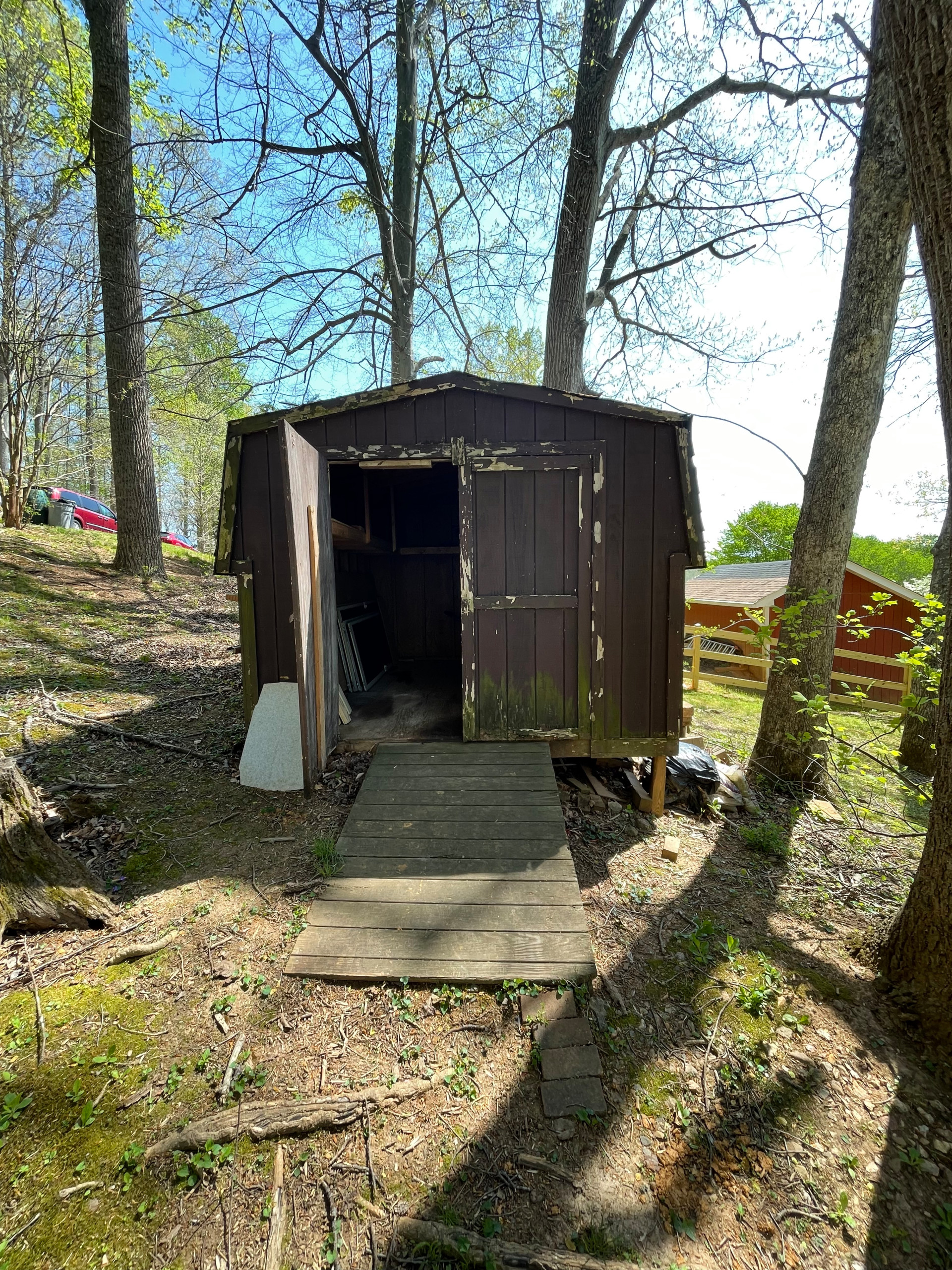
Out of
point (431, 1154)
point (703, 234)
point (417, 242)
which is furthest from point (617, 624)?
point (417, 242)

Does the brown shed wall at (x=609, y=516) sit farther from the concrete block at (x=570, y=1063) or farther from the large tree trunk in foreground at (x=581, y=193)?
the large tree trunk in foreground at (x=581, y=193)

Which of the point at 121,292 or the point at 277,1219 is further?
the point at 121,292

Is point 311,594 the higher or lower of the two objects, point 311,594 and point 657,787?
the higher

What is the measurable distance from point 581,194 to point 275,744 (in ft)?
25.4

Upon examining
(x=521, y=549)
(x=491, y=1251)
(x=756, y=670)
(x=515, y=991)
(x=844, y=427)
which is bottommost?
(x=756, y=670)

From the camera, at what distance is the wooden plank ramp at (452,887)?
2141mm

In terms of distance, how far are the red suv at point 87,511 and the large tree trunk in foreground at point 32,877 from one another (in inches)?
514

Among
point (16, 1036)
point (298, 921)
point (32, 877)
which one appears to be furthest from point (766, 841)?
point (32, 877)

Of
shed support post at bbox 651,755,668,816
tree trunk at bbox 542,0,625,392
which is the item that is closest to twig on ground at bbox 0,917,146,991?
shed support post at bbox 651,755,668,816

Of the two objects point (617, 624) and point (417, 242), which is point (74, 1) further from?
point (617, 624)

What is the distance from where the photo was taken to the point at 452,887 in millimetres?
2564

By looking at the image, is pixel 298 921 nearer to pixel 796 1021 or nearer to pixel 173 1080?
pixel 173 1080

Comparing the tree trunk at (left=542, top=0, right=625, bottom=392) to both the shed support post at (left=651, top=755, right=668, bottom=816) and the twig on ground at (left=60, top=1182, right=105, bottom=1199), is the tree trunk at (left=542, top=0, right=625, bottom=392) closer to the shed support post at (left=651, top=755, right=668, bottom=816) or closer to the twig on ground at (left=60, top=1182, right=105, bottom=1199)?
the shed support post at (left=651, top=755, right=668, bottom=816)

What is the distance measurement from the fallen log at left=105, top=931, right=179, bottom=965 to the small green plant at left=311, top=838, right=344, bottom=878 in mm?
726
